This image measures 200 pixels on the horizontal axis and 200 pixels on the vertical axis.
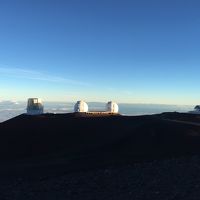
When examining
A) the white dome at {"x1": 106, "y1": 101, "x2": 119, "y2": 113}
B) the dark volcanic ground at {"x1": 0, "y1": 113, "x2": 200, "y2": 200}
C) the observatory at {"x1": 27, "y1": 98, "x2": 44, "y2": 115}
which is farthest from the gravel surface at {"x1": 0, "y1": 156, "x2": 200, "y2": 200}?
the white dome at {"x1": 106, "y1": 101, "x2": 119, "y2": 113}

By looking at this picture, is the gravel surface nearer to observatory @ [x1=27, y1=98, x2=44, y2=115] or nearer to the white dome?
observatory @ [x1=27, y1=98, x2=44, y2=115]

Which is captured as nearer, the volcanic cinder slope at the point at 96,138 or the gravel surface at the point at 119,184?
the gravel surface at the point at 119,184

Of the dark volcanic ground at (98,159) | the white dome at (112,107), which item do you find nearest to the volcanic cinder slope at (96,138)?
the dark volcanic ground at (98,159)

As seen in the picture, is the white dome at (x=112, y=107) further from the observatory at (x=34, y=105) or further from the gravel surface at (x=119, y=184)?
the gravel surface at (x=119, y=184)

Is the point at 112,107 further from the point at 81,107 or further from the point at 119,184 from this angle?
the point at 119,184

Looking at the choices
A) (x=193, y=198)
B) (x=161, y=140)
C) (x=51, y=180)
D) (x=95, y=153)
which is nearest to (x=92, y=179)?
(x=51, y=180)

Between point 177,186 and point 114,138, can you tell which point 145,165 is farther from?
point 114,138

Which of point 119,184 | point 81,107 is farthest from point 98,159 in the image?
point 81,107

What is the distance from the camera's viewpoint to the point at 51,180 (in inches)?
1011

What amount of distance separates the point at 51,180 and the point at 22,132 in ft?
58.0

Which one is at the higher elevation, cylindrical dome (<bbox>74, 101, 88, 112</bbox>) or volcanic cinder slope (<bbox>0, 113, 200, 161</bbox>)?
cylindrical dome (<bbox>74, 101, 88, 112</bbox>)

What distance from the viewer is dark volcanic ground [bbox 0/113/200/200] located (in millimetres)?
22719

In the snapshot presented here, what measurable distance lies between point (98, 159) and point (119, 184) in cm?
838

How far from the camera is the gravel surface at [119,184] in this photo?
70.8 feet
